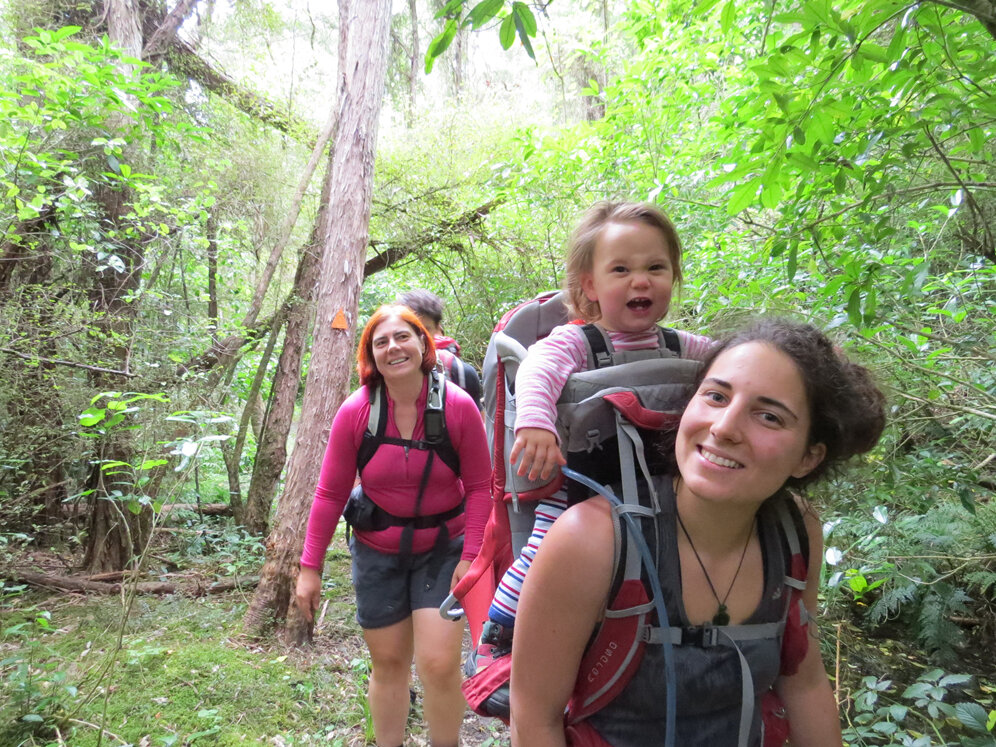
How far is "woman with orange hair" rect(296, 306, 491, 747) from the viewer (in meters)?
2.44

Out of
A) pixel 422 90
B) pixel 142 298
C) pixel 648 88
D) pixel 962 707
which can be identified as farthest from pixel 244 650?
pixel 422 90

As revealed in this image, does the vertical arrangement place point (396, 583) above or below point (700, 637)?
below

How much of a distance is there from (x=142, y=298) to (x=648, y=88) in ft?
16.2

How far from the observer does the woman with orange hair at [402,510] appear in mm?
2443

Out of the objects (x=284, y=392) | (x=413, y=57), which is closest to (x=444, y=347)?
(x=284, y=392)

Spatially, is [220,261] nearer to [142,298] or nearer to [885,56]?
[142,298]

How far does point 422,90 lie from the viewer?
8.95 m

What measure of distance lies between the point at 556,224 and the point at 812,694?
531cm

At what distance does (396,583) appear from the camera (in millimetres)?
2467

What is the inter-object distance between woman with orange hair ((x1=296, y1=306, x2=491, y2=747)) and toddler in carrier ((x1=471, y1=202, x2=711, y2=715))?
1.03 metres

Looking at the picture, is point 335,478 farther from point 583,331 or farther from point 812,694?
point 812,694

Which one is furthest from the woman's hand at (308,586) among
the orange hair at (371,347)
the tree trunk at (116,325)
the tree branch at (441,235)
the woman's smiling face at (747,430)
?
the tree branch at (441,235)

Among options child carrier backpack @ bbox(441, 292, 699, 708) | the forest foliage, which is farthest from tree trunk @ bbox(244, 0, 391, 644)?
child carrier backpack @ bbox(441, 292, 699, 708)

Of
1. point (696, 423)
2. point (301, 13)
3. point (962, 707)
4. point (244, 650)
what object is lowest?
point (244, 650)
